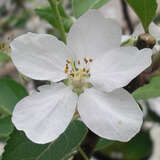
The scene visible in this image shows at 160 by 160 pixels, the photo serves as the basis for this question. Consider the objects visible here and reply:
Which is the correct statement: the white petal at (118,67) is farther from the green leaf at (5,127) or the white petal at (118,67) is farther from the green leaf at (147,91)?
the green leaf at (5,127)

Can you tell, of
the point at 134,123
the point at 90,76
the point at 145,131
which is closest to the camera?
the point at 134,123

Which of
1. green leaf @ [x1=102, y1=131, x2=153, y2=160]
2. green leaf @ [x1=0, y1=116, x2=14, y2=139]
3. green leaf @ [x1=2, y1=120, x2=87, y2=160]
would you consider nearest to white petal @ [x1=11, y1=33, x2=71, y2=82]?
green leaf @ [x1=2, y1=120, x2=87, y2=160]

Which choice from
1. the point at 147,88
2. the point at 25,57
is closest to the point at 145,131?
the point at 147,88

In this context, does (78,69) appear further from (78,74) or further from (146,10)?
(146,10)

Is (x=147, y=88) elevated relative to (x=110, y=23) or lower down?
lower down

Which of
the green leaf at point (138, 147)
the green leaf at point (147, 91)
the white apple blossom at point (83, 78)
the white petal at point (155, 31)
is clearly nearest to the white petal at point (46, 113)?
the white apple blossom at point (83, 78)

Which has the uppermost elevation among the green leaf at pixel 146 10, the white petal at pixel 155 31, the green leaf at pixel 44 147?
the green leaf at pixel 146 10

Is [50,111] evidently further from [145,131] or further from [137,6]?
[145,131]
